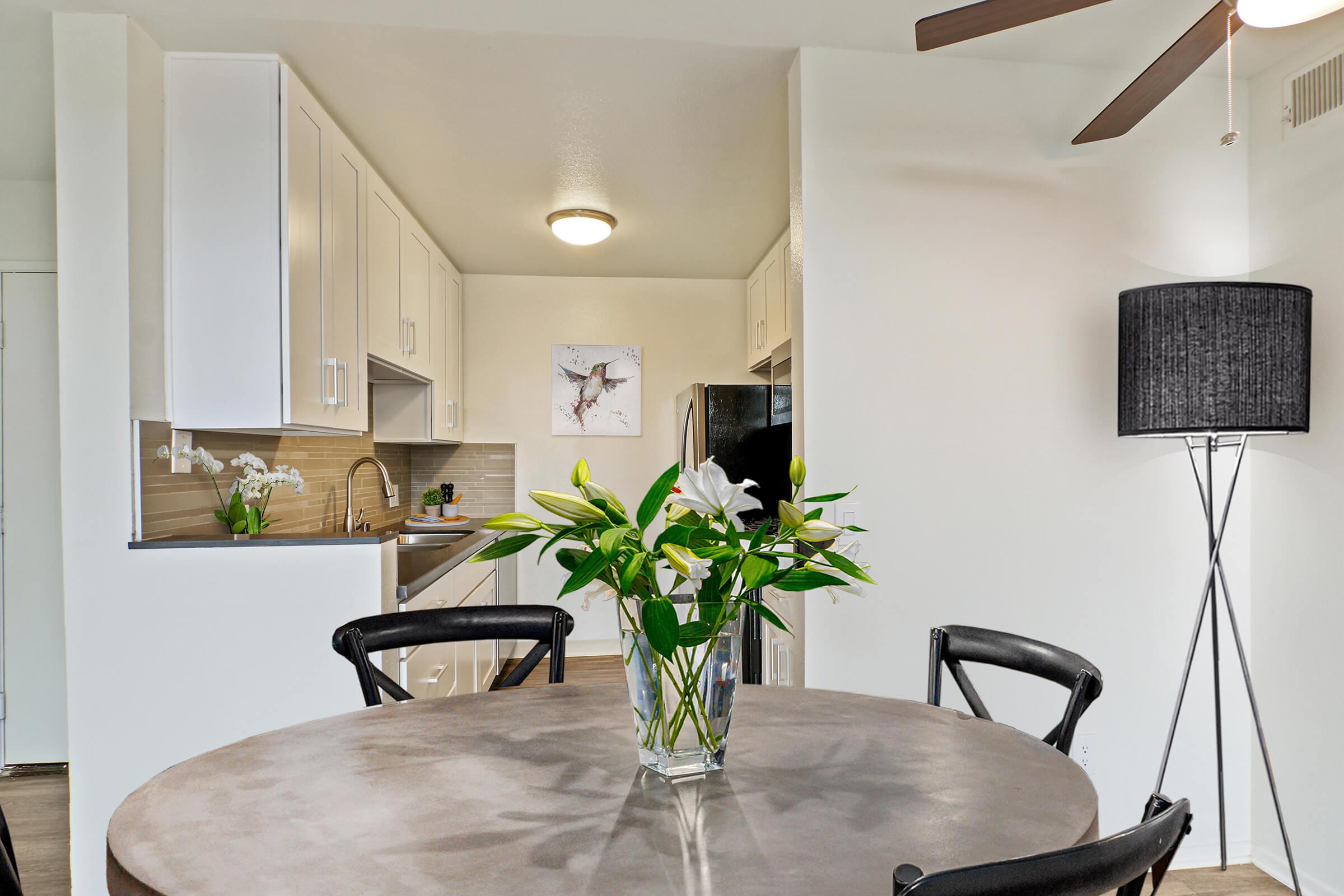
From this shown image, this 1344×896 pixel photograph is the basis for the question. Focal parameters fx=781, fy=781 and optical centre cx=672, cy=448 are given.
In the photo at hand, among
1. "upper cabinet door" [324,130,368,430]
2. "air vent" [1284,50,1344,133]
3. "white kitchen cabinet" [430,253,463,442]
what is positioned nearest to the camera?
"air vent" [1284,50,1344,133]

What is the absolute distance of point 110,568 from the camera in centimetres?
207

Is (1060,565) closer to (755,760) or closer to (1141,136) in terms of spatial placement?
(1141,136)

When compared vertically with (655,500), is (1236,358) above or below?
above

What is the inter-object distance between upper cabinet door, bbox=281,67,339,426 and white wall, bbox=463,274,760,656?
7.65 ft

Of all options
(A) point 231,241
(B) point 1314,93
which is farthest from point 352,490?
(B) point 1314,93

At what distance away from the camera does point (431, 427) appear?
4219 mm

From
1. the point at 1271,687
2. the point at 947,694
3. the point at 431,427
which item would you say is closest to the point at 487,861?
the point at 947,694

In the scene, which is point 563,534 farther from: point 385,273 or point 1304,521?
point 385,273

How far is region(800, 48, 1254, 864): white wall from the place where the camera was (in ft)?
7.49

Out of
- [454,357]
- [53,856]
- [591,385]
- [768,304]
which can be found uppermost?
[768,304]

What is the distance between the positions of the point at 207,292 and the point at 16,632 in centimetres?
221

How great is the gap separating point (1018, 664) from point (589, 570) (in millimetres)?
970

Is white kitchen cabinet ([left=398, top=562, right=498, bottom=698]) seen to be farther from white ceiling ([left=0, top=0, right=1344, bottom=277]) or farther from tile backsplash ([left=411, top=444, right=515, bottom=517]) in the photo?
white ceiling ([left=0, top=0, right=1344, bottom=277])

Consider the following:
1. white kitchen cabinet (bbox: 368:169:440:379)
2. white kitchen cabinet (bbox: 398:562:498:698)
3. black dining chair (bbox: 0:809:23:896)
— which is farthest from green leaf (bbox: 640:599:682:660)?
white kitchen cabinet (bbox: 368:169:440:379)
